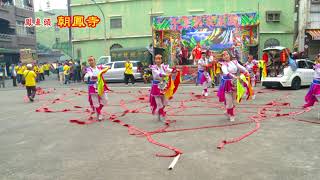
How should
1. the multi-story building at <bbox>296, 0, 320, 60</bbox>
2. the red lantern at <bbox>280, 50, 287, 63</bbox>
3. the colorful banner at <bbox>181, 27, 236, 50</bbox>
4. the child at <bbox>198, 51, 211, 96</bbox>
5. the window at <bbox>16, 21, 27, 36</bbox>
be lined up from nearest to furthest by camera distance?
the child at <bbox>198, 51, 211, 96</bbox>
the red lantern at <bbox>280, 50, 287, 63</bbox>
the colorful banner at <bbox>181, 27, 236, 50</bbox>
the multi-story building at <bbox>296, 0, 320, 60</bbox>
the window at <bbox>16, 21, 27, 36</bbox>

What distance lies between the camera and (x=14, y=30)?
152 feet

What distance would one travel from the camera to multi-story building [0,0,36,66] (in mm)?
43434

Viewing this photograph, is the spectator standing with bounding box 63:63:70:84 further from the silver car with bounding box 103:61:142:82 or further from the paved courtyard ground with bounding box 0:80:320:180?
the paved courtyard ground with bounding box 0:80:320:180

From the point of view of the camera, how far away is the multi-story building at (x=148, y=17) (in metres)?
34.8

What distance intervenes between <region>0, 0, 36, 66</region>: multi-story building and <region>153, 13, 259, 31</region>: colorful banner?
23180 mm

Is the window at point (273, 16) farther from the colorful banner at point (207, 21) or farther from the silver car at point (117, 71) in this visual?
the silver car at point (117, 71)

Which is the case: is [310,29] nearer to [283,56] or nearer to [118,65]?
[283,56]

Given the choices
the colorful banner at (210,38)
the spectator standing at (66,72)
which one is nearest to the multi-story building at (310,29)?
the colorful banner at (210,38)

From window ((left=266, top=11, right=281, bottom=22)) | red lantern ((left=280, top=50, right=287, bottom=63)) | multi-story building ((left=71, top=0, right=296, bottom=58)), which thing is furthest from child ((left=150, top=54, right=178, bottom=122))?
window ((left=266, top=11, right=281, bottom=22))

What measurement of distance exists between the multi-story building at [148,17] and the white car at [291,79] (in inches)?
619

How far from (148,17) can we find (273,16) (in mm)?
11441

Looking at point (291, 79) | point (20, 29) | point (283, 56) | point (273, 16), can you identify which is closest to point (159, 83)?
point (291, 79)

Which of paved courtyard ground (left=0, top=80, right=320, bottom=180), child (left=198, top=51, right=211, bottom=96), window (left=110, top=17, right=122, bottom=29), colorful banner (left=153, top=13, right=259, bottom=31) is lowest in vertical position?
paved courtyard ground (left=0, top=80, right=320, bottom=180)

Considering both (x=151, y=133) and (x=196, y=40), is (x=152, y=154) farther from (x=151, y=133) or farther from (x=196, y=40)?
(x=196, y=40)
